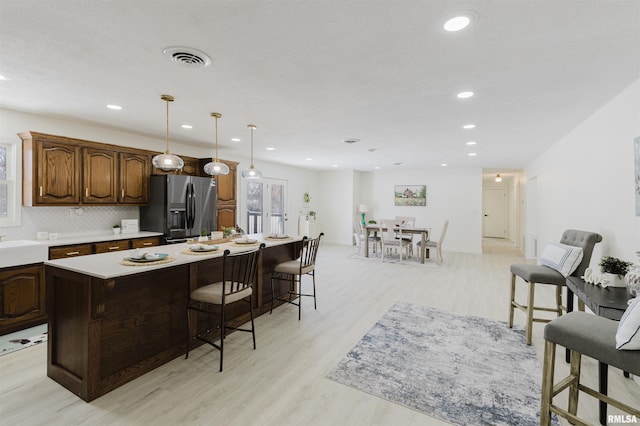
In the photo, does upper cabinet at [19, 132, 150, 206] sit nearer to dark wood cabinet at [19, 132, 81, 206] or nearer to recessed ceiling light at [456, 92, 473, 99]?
dark wood cabinet at [19, 132, 81, 206]

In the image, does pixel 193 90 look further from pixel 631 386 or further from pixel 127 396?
pixel 631 386

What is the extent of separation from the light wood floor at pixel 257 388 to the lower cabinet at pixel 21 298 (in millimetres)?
615

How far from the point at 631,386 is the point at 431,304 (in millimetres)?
2100

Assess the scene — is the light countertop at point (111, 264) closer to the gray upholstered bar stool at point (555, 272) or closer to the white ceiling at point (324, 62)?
the white ceiling at point (324, 62)

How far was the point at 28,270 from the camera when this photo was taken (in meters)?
3.30

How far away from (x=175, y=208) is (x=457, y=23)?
451 cm

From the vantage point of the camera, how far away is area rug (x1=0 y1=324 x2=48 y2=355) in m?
2.88

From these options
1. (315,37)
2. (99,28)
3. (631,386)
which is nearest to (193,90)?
(99,28)

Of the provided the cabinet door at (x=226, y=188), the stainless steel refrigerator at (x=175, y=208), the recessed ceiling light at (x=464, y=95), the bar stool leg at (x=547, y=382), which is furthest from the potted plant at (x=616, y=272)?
the cabinet door at (x=226, y=188)

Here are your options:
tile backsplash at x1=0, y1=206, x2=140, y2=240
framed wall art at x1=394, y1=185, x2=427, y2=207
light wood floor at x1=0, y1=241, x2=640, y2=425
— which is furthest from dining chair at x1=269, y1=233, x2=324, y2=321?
framed wall art at x1=394, y1=185, x2=427, y2=207

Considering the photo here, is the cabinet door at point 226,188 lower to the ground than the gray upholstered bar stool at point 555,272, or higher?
higher

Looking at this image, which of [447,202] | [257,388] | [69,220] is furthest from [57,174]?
[447,202]

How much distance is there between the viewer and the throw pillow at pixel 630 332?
1346 mm

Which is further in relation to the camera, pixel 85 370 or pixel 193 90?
pixel 193 90
